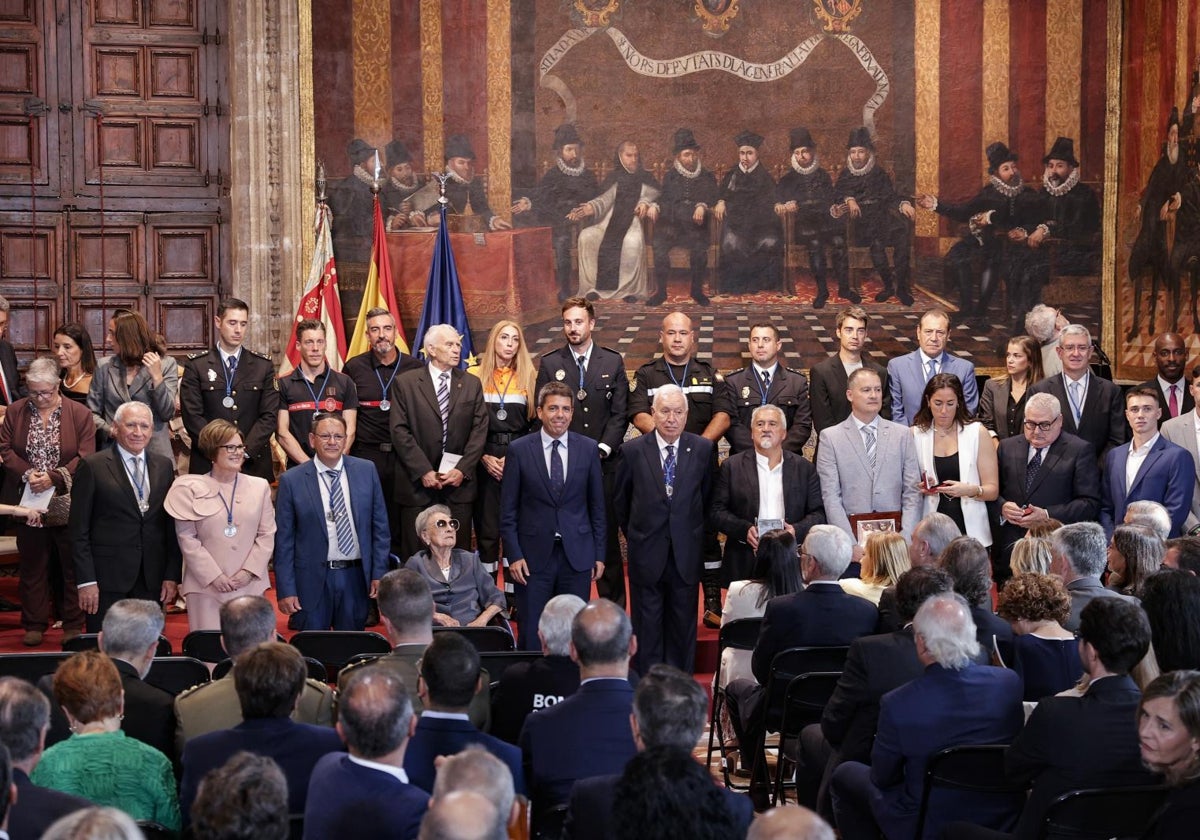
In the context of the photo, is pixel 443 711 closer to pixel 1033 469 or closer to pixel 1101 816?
pixel 1101 816

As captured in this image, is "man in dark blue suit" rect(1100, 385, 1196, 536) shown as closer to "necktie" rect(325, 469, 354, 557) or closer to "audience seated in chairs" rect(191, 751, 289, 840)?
"necktie" rect(325, 469, 354, 557)

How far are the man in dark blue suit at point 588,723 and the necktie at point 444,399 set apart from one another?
4.68m

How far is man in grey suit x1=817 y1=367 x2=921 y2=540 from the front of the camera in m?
8.52

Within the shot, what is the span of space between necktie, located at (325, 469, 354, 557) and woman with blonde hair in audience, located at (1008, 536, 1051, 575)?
12.1 ft

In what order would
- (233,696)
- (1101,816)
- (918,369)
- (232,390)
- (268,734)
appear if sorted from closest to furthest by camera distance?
(1101,816) → (268,734) → (233,696) → (232,390) → (918,369)

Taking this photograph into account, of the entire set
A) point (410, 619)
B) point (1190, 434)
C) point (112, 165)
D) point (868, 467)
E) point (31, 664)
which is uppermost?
point (112, 165)

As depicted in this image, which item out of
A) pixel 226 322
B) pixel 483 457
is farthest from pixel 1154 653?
pixel 226 322

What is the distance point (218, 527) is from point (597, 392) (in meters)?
3.01

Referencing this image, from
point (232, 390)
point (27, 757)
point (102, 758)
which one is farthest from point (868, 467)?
point (27, 757)

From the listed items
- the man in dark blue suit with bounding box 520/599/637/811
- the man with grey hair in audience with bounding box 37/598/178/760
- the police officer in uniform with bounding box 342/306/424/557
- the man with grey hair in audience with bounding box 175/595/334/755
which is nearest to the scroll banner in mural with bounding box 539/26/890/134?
the police officer in uniform with bounding box 342/306/424/557

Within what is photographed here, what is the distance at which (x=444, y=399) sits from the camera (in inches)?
362

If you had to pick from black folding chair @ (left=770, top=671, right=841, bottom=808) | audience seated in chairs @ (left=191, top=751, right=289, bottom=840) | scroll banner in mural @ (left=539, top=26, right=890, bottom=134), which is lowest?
black folding chair @ (left=770, top=671, right=841, bottom=808)

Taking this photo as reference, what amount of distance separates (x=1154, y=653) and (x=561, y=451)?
4218 millimetres

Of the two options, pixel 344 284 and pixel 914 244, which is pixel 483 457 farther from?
pixel 914 244
